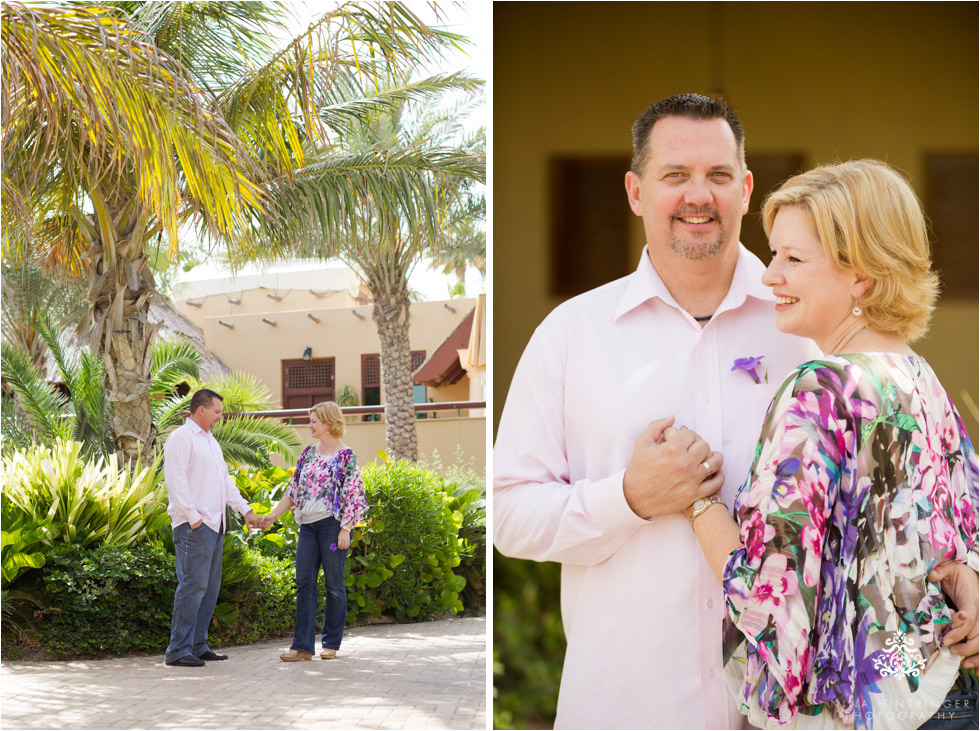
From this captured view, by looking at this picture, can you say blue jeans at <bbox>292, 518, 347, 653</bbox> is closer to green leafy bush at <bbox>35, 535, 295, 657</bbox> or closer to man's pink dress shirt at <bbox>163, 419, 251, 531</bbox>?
man's pink dress shirt at <bbox>163, 419, 251, 531</bbox>

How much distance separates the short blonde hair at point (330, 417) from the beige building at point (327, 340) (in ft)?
2.96

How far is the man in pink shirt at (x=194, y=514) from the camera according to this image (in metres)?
5.53

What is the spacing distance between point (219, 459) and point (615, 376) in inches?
141

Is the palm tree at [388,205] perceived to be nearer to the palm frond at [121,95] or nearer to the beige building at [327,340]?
the beige building at [327,340]

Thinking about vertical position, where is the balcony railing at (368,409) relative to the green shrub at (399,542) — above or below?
above

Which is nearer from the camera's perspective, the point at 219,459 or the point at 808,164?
the point at 808,164

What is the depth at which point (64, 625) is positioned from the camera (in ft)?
19.2

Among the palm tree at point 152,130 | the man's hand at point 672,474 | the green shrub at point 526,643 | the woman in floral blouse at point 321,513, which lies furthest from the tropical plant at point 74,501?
the man's hand at point 672,474

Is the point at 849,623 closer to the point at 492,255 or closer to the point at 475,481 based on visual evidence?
the point at 492,255

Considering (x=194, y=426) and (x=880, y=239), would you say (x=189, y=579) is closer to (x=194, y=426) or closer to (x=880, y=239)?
(x=194, y=426)

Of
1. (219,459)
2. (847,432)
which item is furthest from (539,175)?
(219,459)

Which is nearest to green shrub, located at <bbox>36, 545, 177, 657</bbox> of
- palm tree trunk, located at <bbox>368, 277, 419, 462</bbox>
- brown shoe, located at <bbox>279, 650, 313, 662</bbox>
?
brown shoe, located at <bbox>279, 650, 313, 662</bbox>

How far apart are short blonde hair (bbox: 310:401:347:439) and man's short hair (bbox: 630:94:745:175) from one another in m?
3.30

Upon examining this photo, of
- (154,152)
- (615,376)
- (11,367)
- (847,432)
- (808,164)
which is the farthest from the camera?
(11,367)
